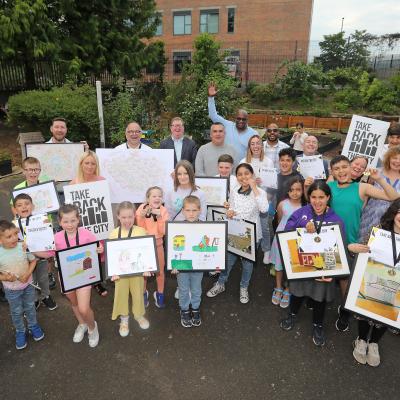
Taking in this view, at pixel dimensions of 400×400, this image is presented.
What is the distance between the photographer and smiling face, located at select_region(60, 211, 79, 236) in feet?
12.2

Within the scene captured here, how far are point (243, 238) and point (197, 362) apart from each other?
158 centimetres

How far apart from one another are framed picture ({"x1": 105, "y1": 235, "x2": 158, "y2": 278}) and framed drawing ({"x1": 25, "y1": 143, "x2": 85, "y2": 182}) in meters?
2.56

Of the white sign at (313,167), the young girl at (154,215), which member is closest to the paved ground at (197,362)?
the young girl at (154,215)

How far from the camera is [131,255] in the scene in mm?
3682

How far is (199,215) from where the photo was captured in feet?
14.4

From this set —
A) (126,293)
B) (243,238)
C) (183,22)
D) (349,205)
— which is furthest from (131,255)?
(183,22)

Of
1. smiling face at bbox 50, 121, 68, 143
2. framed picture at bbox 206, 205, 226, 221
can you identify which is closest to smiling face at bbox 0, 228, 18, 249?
framed picture at bbox 206, 205, 226, 221

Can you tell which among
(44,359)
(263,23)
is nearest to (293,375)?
(44,359)

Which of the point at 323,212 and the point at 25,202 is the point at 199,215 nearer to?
the point at 323,212

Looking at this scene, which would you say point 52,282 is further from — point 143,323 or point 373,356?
point 373,356

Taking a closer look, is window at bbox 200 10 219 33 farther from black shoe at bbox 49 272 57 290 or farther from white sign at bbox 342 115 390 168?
black shoe at bbox 49 272 57 290

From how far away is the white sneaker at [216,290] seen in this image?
482 centimetres

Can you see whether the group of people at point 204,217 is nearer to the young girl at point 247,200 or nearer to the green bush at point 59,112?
the young girl at point 247,200

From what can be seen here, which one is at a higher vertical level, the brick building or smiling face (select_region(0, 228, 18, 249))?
the brick building
